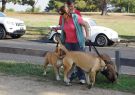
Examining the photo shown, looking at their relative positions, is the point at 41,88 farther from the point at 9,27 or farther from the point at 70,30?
the point at 9,27

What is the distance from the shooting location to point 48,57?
11.2 metres

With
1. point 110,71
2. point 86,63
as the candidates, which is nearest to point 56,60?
point 86,63

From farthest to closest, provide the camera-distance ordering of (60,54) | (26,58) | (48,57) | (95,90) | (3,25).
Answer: (3,25)
(26,58)
(48,57)
(60,54)
(95,90)

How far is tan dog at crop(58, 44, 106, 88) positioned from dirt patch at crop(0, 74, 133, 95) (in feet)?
1.02

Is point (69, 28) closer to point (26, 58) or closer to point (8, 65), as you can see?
point (8, 65)

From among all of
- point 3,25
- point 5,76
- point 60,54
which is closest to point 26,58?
point 5,76

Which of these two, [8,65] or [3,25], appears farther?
[3,25]

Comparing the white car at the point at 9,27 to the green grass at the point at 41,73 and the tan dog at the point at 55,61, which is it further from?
the tan dog at the point at 55,61

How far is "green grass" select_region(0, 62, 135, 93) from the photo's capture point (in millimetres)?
10266

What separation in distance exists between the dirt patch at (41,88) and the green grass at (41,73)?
16.5 inches

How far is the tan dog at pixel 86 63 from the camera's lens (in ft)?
32.2

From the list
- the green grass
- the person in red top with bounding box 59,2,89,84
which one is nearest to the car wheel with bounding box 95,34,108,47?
the green grass

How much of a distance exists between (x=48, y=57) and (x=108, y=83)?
5.53 ft

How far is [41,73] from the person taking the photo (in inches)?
464
